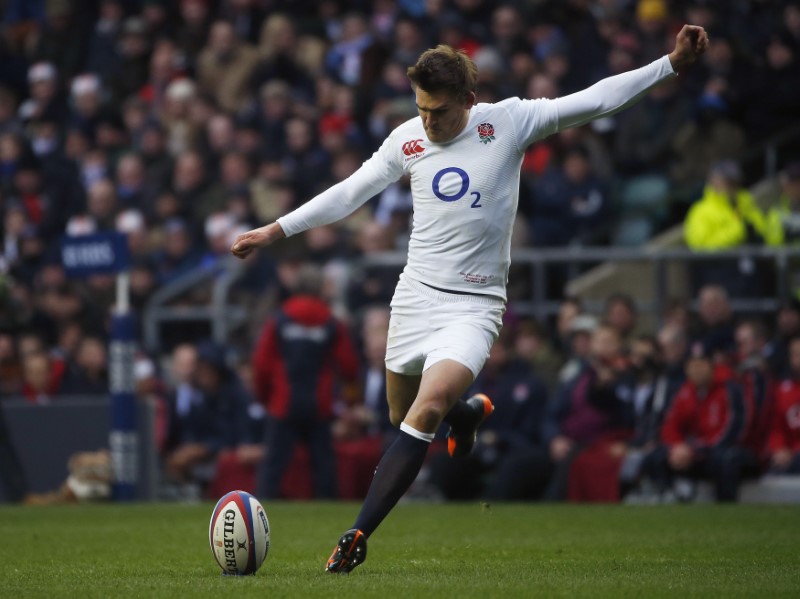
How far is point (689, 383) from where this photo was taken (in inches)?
556

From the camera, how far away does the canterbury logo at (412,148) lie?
7.75 m

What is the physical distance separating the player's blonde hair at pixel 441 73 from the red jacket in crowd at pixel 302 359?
7.40 m

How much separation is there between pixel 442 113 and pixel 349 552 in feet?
6.90

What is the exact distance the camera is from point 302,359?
14820 millimetres

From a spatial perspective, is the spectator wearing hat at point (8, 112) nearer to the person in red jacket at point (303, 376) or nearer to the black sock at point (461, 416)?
the person in red jacket at point (303, 376)

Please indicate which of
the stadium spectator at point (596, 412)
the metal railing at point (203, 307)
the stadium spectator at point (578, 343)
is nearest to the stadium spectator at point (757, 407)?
the stadium spectator at point (596, 412)

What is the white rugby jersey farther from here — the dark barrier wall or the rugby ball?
the dark barrier wall

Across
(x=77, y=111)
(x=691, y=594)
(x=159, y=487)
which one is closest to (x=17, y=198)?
(x=77, y=111)

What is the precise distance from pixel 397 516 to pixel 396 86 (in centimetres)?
829

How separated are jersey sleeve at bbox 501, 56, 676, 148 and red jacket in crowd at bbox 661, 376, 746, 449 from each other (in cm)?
652

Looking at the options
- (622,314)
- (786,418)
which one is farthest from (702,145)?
(786,418)

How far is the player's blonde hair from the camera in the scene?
744 cm

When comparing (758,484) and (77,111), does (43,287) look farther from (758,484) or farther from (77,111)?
(758,484)

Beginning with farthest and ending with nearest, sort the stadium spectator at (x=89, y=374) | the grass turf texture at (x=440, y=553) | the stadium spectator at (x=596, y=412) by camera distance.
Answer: the stadium spectator at (x=89, y=374) < the stadium spectator at (x=596, y=412) < the grass turf texture at (x=440, y=553)
